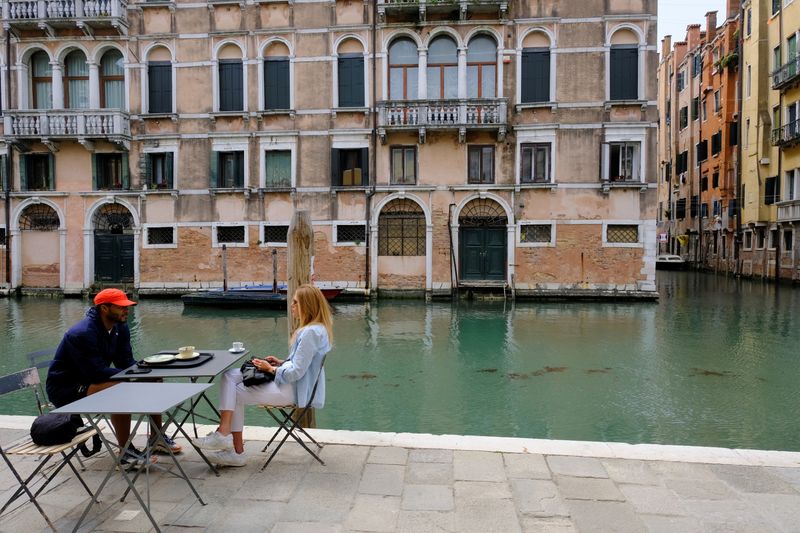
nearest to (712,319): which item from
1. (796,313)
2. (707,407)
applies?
(796,313)

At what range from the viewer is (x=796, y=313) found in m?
16.1

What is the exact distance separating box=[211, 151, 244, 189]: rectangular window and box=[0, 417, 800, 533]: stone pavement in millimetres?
16984

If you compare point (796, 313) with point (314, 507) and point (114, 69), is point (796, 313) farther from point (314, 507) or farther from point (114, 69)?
Result: point (114, 69)

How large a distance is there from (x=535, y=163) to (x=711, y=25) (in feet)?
73.5

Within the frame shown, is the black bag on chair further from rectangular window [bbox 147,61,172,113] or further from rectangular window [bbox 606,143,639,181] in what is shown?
rectangular window [bbox 147,61,172,113]

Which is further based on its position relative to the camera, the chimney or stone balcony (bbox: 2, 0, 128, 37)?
the chimney

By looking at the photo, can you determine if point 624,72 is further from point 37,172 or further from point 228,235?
point 37,172

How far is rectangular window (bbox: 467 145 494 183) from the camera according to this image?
19.5m

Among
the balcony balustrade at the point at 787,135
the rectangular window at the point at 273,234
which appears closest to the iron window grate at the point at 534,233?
the rectangular window at the point at 273,234

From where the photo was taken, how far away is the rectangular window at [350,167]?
19844mm

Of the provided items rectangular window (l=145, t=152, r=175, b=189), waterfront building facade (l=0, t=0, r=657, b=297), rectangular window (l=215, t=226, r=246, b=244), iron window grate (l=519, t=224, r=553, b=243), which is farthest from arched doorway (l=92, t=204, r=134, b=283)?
iron window grate (l=519, t=224, r=553, b=243)

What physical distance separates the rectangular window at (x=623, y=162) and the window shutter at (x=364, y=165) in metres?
7.70

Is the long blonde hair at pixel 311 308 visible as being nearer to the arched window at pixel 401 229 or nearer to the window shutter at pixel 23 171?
the arched window at pixel 401 229

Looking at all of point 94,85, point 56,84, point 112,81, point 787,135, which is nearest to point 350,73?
point 112,81
